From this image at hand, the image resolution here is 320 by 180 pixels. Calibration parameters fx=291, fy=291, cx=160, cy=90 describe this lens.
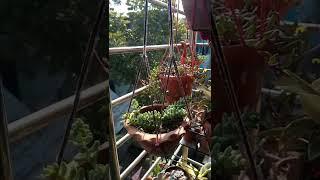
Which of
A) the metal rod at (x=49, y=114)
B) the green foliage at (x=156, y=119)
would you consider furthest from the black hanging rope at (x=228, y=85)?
the green foliage at (x=156, y=119)

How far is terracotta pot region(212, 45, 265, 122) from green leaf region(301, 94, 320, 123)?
97 mm

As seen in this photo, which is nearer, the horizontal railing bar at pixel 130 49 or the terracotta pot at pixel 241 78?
the terracotta pot at pixel 241 78

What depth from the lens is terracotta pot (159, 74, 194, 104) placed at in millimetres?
1459

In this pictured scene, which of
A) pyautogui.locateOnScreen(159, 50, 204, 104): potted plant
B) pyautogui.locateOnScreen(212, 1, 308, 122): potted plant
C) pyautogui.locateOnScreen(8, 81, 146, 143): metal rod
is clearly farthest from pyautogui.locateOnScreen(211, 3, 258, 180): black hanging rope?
pyautogui.locateOnScreen(159, 50, 204, 104): potted plant

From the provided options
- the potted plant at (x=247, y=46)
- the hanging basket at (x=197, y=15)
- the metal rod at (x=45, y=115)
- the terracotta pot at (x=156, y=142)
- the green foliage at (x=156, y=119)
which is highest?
the hanging basket at (x=197, y=15)

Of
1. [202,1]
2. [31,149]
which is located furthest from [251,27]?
[31,149]

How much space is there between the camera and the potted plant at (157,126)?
3.36 feet

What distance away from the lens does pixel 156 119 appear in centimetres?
113

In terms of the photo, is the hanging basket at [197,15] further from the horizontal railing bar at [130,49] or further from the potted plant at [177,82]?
the potted plant at [177,82]

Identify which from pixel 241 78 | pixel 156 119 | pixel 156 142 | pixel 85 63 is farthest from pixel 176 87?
pixel 85 63

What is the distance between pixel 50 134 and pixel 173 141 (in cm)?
60

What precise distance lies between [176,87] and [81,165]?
3.15ft

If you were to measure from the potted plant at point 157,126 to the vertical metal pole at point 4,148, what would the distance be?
58 centimetres

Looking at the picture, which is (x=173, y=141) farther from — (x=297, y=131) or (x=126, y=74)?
(x=297, y=131)
